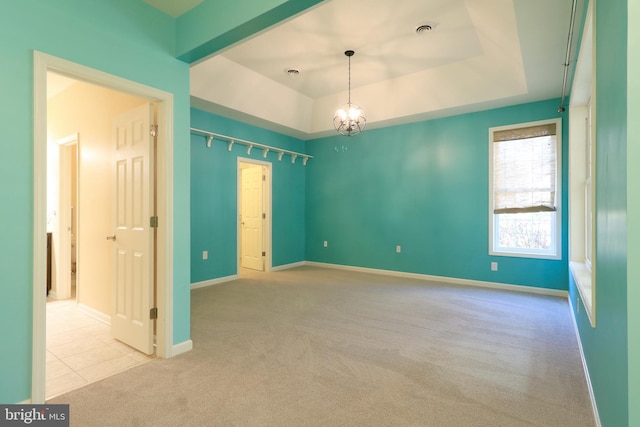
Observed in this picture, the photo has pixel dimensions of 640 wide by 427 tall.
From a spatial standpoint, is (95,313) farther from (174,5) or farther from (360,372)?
(174,5)

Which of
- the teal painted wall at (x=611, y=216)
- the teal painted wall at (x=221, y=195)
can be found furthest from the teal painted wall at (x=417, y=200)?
the teal painted wall at (x=611, y=216)

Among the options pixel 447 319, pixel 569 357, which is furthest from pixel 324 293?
pixel 569 357

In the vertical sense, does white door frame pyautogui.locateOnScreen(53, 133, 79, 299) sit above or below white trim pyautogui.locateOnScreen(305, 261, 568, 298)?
above

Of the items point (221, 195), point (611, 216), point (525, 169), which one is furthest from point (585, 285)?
point (221, 195)

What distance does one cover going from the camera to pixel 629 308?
43.0 inches

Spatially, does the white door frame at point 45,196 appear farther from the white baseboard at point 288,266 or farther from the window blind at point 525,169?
the window blind at point 525,169

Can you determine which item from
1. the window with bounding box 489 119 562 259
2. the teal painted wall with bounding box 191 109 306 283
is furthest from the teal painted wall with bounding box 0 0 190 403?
the window with bounding box 489 119 562 259

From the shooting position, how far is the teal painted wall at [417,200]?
4.82m

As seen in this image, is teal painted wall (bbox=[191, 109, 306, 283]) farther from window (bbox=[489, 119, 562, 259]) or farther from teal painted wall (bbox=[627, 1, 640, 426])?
teal painted wall (bbox=[627, 1, 640, 426])

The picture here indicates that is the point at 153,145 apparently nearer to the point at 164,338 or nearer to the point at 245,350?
the point at 164,338

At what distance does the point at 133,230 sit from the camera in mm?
2738

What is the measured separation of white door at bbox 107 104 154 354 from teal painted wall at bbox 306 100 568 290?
4.21 meters

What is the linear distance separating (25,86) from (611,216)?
311cm

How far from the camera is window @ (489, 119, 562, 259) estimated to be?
4.46 metres
